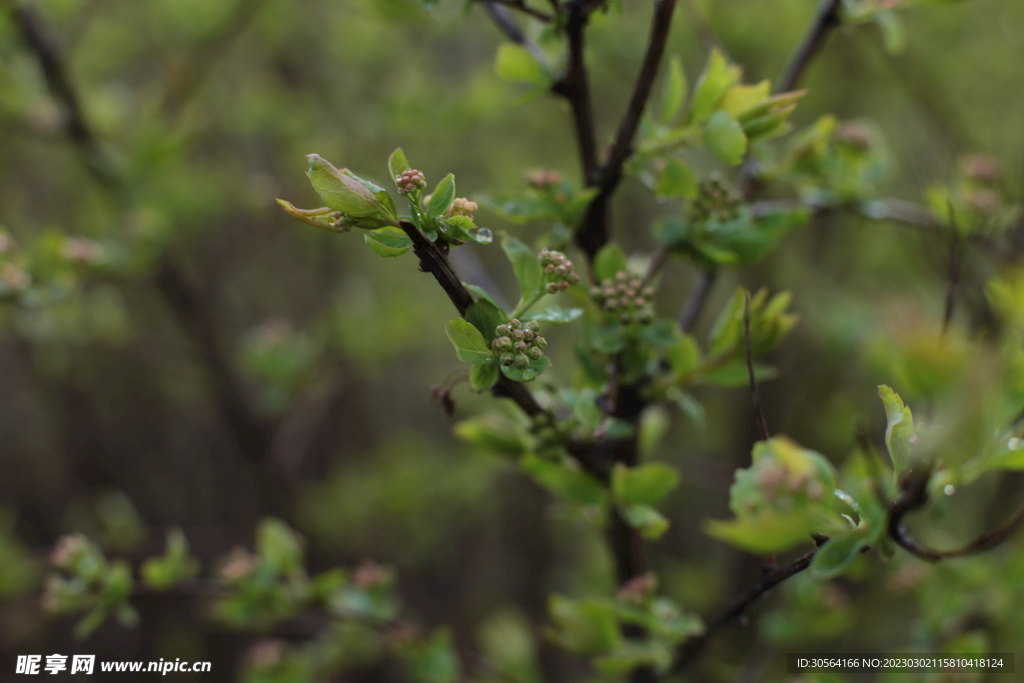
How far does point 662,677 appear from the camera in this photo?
1.08m

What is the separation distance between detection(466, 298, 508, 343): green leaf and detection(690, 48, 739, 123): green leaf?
1.23 ft

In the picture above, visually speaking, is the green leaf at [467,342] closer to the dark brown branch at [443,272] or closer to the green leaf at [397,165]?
the dark brown branch at [443,272]

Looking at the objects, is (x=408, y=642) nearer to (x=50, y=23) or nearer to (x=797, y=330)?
(x=50, y=23)

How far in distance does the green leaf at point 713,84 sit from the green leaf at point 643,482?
1.39 feet

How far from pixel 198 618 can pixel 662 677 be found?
265 cm

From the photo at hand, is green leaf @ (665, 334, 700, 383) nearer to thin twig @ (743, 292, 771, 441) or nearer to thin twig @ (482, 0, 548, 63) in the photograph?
thin twig @ (743, 292, 771, 441)

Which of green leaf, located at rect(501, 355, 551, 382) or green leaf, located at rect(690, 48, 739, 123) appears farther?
green leaf, located at rect(690, 48, 739, 123)

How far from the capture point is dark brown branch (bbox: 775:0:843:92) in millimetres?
1022

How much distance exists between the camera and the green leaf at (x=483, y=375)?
64 centimetres

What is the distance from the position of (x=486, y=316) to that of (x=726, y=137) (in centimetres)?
34

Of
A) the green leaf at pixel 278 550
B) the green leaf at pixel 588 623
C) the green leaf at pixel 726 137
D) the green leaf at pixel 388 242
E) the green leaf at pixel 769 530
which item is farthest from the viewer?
the green leaf at pixel 278 550

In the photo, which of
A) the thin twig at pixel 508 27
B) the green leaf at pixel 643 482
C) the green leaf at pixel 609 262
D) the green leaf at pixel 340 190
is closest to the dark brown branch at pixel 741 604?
the green leaf at pixel 643 482

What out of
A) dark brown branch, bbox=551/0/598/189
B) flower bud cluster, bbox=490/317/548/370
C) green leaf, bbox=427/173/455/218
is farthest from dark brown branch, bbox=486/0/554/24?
flower bud cluster, bbox=490/317/548/370

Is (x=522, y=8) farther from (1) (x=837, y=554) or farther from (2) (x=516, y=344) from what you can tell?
(1) (x=837, y=554)
